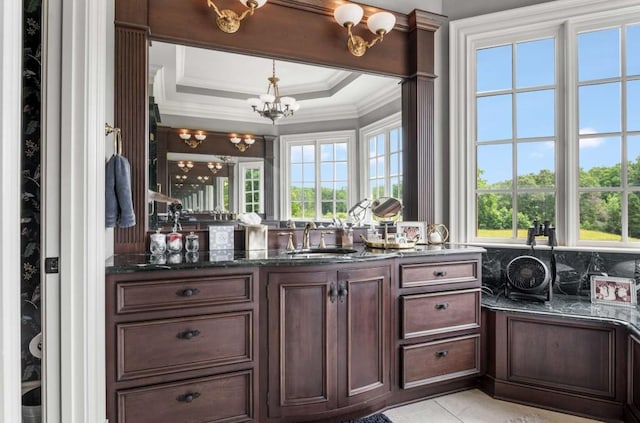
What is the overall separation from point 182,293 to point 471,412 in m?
1.76

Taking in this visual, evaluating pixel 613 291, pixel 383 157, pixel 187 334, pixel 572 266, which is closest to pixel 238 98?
pixel 383 157

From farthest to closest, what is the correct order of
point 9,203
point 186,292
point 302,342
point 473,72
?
point 473,72 → point 302,342 → point 186,292 → point 9,203

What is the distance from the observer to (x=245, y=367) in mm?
1811

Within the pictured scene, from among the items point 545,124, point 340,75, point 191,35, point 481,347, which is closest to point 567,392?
point 481,347

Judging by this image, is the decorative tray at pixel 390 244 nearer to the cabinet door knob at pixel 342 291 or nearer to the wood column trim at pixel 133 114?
the cabinet door knob at pixel 342 291

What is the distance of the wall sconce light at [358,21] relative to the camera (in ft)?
8.07

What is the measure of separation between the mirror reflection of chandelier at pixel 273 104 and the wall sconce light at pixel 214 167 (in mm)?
445

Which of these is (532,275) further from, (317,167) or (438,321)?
(317,167)

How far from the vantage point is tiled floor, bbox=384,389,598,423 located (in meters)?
2.07

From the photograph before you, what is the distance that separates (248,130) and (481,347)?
208 cm

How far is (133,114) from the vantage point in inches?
83.3

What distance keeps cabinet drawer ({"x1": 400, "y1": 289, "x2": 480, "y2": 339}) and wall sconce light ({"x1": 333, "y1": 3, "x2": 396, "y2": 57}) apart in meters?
1.72

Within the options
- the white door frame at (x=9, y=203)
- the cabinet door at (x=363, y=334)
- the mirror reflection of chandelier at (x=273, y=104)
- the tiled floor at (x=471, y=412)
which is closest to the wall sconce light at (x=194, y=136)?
the mirror reflection of chandelier at (x=273, y=104)

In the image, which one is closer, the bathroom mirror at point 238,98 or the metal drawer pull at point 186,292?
the metal drawer pull at point 186,292
